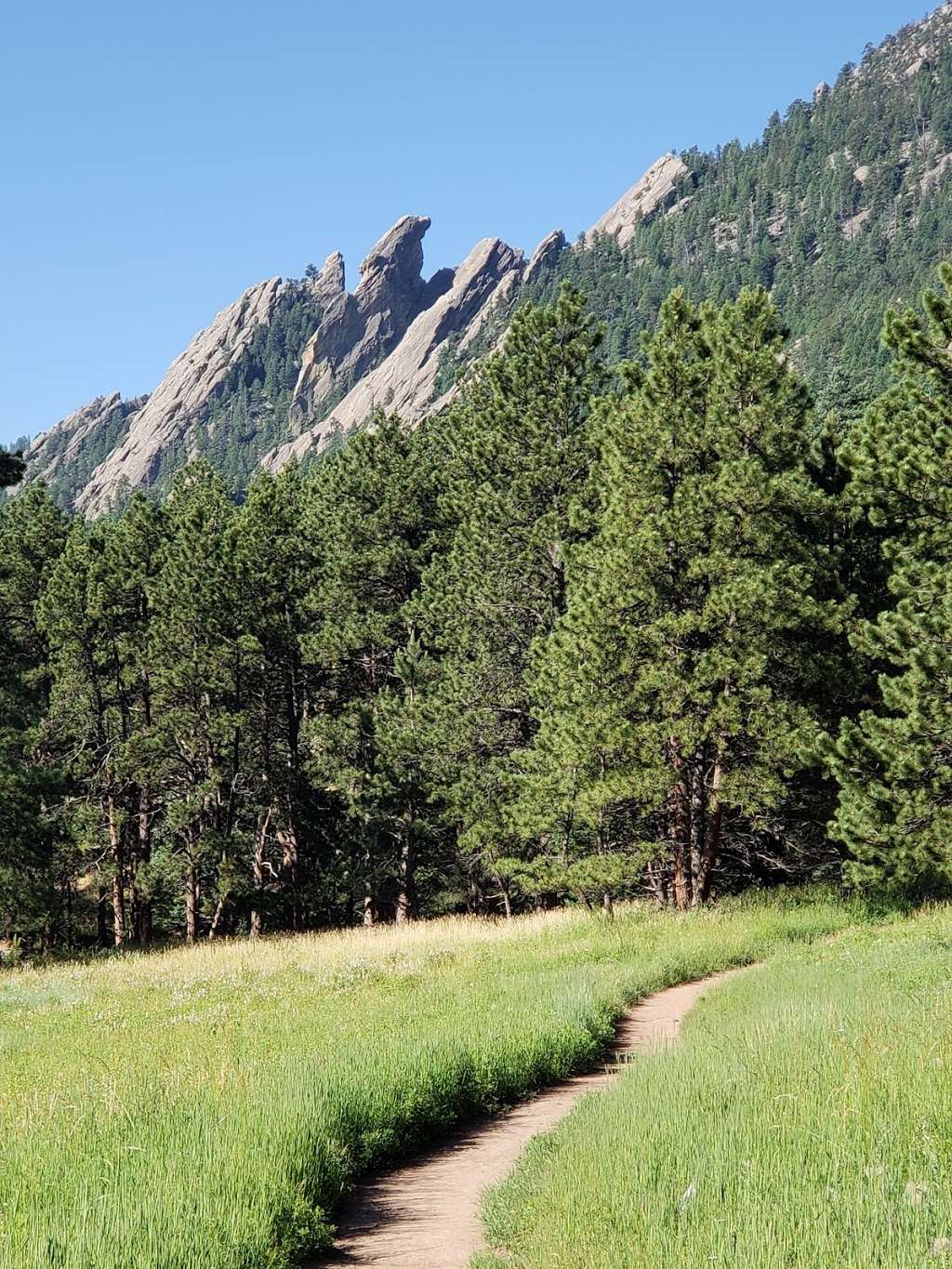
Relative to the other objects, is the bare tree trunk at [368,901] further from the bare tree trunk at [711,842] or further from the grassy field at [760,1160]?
the grassy field at [760,1160]

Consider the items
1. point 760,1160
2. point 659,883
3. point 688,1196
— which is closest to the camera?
point 688,1196

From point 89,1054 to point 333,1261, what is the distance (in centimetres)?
538

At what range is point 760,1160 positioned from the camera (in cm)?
462

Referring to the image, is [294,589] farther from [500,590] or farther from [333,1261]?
[333,1261]

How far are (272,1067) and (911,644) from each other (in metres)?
11.7

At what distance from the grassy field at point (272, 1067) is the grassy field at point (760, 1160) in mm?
1277

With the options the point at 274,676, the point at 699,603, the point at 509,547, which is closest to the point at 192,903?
the point at 274,676

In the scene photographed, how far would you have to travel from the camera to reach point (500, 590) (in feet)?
84.8

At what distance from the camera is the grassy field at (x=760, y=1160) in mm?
3768

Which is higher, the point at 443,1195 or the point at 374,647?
the point at 374,647

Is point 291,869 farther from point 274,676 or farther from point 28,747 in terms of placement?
point 28,747

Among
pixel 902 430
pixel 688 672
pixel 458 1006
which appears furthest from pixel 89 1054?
pixel 902 430

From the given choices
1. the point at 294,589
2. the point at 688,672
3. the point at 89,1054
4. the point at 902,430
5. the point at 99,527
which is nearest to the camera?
the point at 89,1054

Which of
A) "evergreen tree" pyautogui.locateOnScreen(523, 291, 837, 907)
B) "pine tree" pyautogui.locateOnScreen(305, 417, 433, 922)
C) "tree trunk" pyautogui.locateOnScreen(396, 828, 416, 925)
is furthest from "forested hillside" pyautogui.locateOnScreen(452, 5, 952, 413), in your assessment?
"evergreen tree" pyautogui.locateOnScreen(523, 291, 837, 907)
